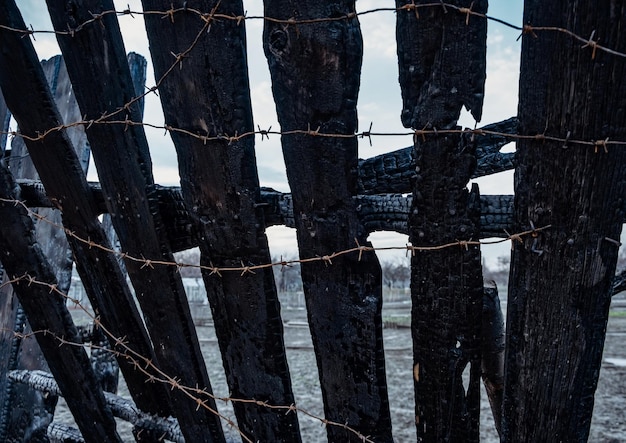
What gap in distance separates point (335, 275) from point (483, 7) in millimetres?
685

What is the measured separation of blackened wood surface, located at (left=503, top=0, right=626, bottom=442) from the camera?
98 centimetres

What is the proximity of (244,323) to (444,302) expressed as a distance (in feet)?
1.81

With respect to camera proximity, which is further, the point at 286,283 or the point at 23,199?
the point at 286,283

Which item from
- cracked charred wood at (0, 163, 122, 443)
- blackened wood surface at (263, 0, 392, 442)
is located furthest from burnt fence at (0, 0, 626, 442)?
cracked charred wood at (0, 163, 122, 443)

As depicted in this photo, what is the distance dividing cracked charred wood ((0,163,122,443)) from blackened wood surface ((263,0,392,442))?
0.99m

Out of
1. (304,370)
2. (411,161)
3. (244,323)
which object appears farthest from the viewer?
(304,370)

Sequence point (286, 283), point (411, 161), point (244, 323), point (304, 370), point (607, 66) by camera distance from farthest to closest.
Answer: point (286, 283) → point (304, 370) → point (244, 323) → point (411, 161) → point (607, 66)

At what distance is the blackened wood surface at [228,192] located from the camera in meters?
1.23

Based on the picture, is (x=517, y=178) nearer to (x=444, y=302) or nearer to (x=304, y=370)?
(x=444, y=302)

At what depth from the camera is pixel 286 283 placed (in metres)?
16.3

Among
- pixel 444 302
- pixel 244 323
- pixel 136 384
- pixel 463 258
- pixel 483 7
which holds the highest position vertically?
pixel 483 7

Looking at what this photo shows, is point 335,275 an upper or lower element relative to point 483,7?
lower

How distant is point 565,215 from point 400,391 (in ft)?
17.0

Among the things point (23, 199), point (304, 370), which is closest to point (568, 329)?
point (23, 199)
